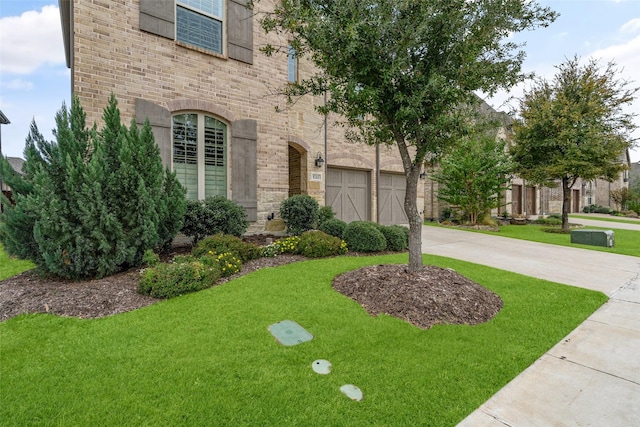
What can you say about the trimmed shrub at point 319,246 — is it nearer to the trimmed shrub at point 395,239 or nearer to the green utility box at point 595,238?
the trimmed shrub at point 395,239

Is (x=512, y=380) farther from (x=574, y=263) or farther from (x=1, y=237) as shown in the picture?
(x=1, y=237)

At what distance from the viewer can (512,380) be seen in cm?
246

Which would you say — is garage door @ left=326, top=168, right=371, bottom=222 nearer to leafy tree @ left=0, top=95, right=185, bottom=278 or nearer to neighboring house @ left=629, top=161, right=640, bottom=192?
leafy tree @ left=0, top=95, right=185, bottom=278

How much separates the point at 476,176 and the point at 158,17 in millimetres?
11625

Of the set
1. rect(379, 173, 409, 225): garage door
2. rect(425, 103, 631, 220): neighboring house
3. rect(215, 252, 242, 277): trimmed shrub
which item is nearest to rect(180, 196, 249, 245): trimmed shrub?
rect(215, 252, 242, 277): trimmed shrub

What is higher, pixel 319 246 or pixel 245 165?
pixel 245 165

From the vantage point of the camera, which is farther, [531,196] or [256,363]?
[531,196]

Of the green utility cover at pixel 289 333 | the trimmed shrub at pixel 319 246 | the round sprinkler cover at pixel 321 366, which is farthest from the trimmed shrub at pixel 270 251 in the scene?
the round sprinkler cover at pixel 321 366

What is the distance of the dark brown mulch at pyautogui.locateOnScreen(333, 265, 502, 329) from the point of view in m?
3.57

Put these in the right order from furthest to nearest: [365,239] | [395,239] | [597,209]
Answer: [597,209] → [395,239] → [365,239]

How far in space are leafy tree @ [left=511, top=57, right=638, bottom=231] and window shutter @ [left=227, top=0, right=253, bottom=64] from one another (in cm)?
1109

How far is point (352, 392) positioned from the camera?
2.29m

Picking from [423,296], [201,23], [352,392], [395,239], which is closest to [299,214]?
[395,239]

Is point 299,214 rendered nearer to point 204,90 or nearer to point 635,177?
point 204,90
